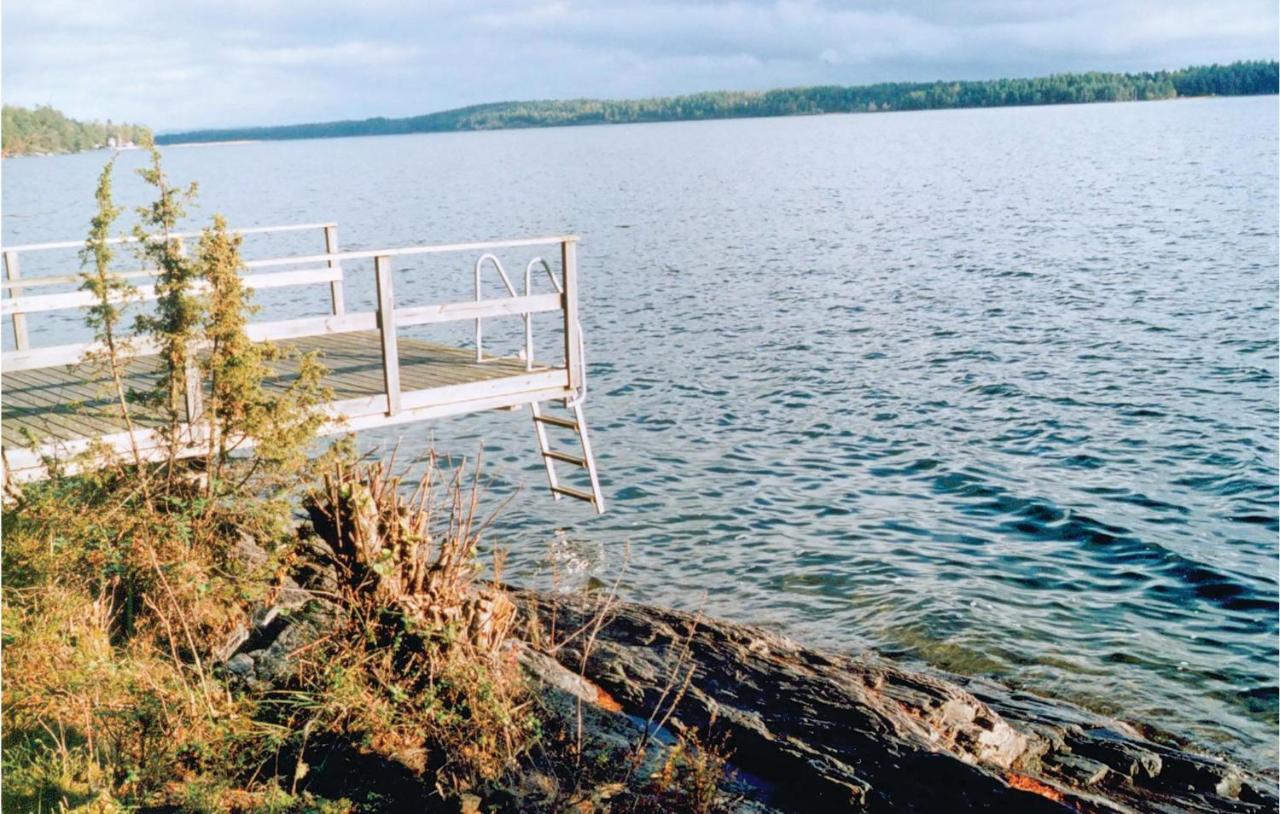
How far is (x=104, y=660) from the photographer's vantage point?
6.25m

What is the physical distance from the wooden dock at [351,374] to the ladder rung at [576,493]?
2cm

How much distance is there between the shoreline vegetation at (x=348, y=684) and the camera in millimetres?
5574

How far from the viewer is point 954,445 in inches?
619

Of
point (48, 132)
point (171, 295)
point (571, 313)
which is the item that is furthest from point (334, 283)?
point (48, 132)

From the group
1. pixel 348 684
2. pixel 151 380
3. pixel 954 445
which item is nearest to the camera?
pixel 348 684

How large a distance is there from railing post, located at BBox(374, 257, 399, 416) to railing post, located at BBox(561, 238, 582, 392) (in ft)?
6.07

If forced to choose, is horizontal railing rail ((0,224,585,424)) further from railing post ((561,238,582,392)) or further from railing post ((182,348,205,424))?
railing post ((182,348,205,424))

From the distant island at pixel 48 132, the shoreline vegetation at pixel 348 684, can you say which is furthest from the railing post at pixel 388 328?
the distant island at pixel 48 132

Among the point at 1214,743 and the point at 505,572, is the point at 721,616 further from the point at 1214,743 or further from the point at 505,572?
the point at 1214,743

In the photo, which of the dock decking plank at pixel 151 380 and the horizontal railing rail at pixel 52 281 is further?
the dock decking plank at pixel 151 380

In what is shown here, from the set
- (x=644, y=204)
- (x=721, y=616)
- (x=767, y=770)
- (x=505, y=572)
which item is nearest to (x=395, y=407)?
(x=505, y=572)

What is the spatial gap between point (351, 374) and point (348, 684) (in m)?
6.44

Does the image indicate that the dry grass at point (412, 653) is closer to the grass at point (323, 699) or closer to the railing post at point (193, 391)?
the grass at point (323, 699)

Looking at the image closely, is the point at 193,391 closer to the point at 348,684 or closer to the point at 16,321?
the point at 348,684
